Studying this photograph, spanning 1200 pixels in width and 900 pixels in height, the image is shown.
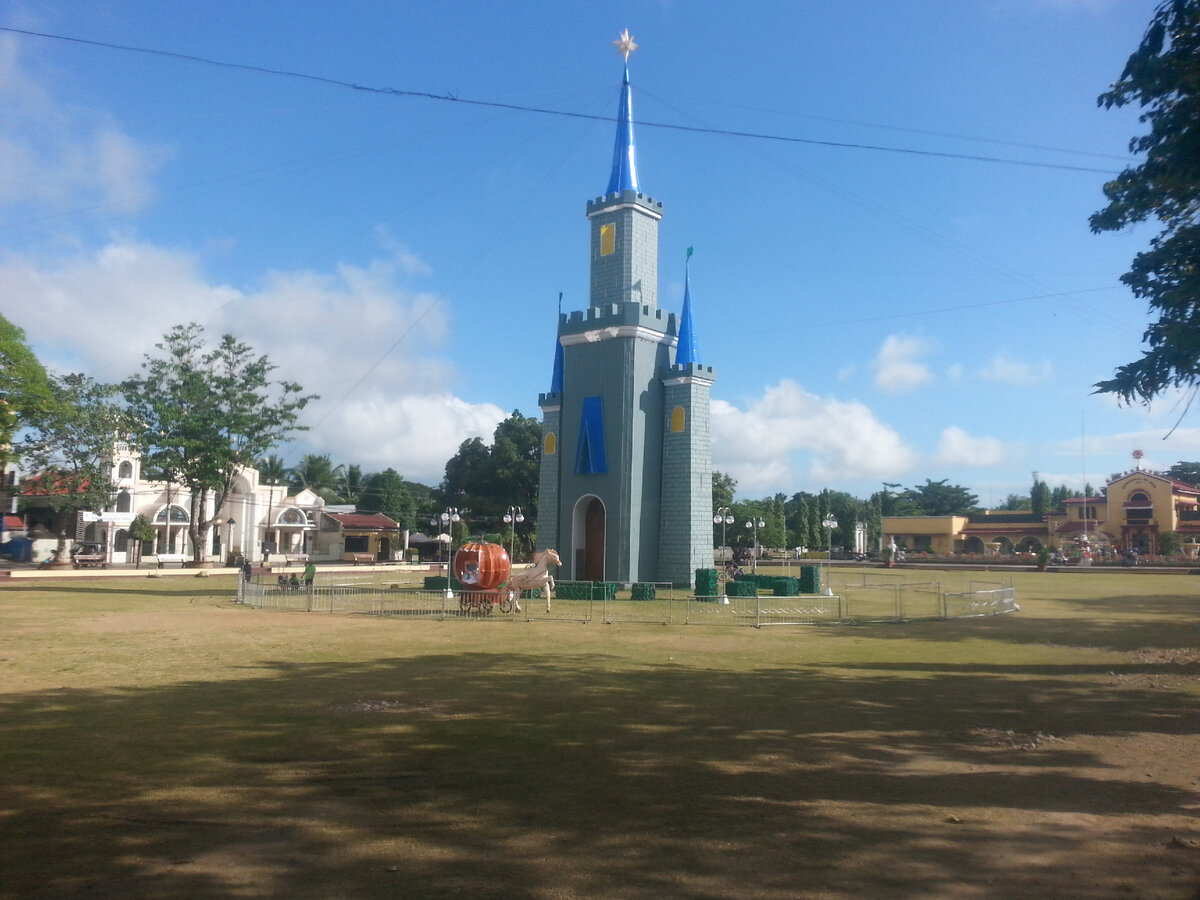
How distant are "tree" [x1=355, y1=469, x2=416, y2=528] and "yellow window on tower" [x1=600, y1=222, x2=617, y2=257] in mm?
53995

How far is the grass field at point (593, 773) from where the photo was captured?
207 inches

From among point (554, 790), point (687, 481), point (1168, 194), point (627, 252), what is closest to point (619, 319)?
point (627, 252)

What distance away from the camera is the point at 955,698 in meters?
11.2

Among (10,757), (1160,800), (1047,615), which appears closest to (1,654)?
(10,757)

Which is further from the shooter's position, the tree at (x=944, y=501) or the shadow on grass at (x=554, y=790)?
the tree at (x=944, y=501)

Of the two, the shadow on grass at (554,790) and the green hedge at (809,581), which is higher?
the green hedge at (809,581)

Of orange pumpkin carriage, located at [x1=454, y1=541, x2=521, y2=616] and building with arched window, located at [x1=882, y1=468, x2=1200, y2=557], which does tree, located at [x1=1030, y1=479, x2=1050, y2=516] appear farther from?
orange pumpkin carriage, located at [x1=454, y1=541, x2=521, y2=616]

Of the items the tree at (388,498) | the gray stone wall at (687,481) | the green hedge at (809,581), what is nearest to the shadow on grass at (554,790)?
the green hedge at (809,581)

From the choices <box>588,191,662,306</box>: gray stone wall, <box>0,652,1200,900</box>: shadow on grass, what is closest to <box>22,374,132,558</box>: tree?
<box>588,191,662,306</box>: gray stone wall

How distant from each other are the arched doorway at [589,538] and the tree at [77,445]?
94.0 ft

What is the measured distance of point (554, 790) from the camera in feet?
22.8

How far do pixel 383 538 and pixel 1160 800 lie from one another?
236ft

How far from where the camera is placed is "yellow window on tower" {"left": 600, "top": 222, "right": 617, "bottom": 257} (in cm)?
3312

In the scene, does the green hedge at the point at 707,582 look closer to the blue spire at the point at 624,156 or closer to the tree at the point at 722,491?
the blue spire at the point at 624,156
